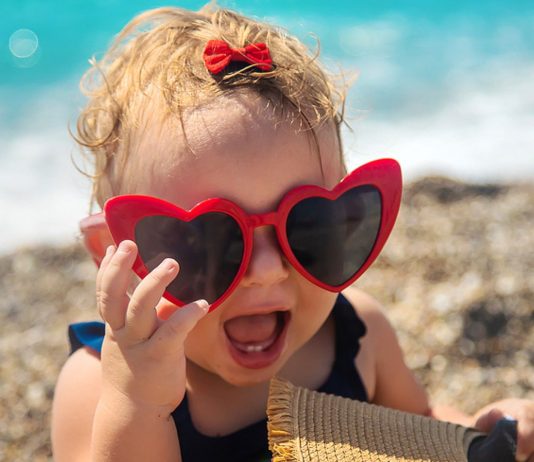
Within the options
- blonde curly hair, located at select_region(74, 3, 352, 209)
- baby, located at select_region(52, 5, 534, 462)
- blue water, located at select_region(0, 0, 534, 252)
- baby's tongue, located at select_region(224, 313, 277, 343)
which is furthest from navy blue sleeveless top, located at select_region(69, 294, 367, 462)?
blue water, located at select_region(0, 0, 534, 252)

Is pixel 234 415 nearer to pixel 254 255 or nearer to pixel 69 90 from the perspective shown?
pixel 254 255

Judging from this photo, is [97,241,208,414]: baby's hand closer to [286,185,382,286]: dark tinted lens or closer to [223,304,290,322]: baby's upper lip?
[223,304,290,322]: baby's upper lip

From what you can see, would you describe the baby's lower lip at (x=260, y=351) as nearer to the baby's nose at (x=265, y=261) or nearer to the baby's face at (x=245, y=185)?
the baby's face at (x=245, y=185)

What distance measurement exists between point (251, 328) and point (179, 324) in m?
0.33

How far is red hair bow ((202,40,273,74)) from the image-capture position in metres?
1.81

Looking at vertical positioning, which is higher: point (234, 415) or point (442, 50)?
point (442, 50)

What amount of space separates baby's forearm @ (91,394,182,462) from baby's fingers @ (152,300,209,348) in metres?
0.18

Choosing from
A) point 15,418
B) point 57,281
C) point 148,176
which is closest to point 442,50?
point 57,281

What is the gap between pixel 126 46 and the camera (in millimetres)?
2186

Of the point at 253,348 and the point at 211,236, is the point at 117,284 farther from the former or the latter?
the point at 253,348

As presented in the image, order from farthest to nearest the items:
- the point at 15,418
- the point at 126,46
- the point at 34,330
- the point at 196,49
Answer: the point at 34,330 → the point at 15,418 → the point at 126,46 → the point at 196,49

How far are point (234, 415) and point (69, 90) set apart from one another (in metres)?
9.67

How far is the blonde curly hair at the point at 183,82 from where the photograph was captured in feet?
5.95

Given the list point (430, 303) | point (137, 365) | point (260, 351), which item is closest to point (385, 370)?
point (260, 351)
